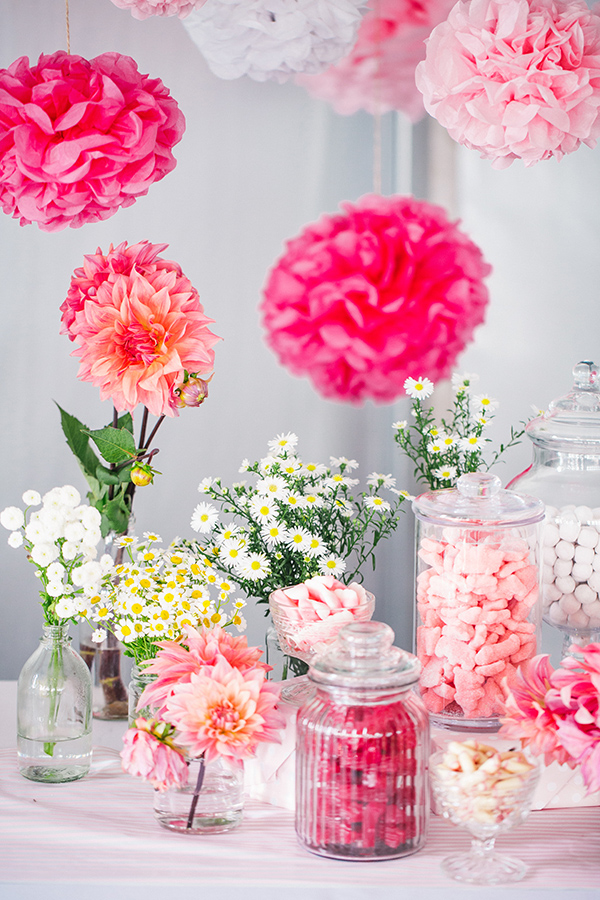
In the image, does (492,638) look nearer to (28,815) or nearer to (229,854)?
(229,854)

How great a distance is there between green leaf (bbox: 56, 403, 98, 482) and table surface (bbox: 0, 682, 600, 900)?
1.15 feet

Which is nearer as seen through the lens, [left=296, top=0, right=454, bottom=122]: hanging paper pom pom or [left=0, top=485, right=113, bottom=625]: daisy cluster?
[left=0, top=485, right=113, bottom=625]: daisy cluster

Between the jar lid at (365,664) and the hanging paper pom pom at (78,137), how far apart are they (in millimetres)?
530

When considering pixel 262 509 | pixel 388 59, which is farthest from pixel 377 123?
pixel 262 509

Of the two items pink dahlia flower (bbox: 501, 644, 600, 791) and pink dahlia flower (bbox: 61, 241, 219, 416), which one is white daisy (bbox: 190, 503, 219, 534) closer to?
pink dahlia flower (bbox: 61, 241, 219, 416)

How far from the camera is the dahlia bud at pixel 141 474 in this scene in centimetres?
98

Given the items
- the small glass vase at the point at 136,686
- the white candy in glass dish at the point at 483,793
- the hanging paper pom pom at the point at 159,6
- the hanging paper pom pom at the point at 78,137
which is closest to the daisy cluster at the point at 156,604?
the small glass vase at the point at 136,686

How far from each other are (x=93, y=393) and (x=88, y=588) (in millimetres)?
629

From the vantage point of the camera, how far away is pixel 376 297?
91 centimetres

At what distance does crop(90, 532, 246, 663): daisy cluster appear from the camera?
875mm

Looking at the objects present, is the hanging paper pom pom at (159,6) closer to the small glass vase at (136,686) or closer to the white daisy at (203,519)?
the white daisy at (203,519)

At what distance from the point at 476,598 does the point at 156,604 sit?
30 centimetres

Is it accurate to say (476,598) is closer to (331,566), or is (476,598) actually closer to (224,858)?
(331,566)

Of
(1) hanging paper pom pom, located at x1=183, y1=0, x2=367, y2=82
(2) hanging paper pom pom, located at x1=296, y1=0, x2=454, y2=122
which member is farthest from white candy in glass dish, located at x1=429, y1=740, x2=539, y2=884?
(1) hanging paper pom pom, located at x1=183, y1=0, x2=367, y2=82
